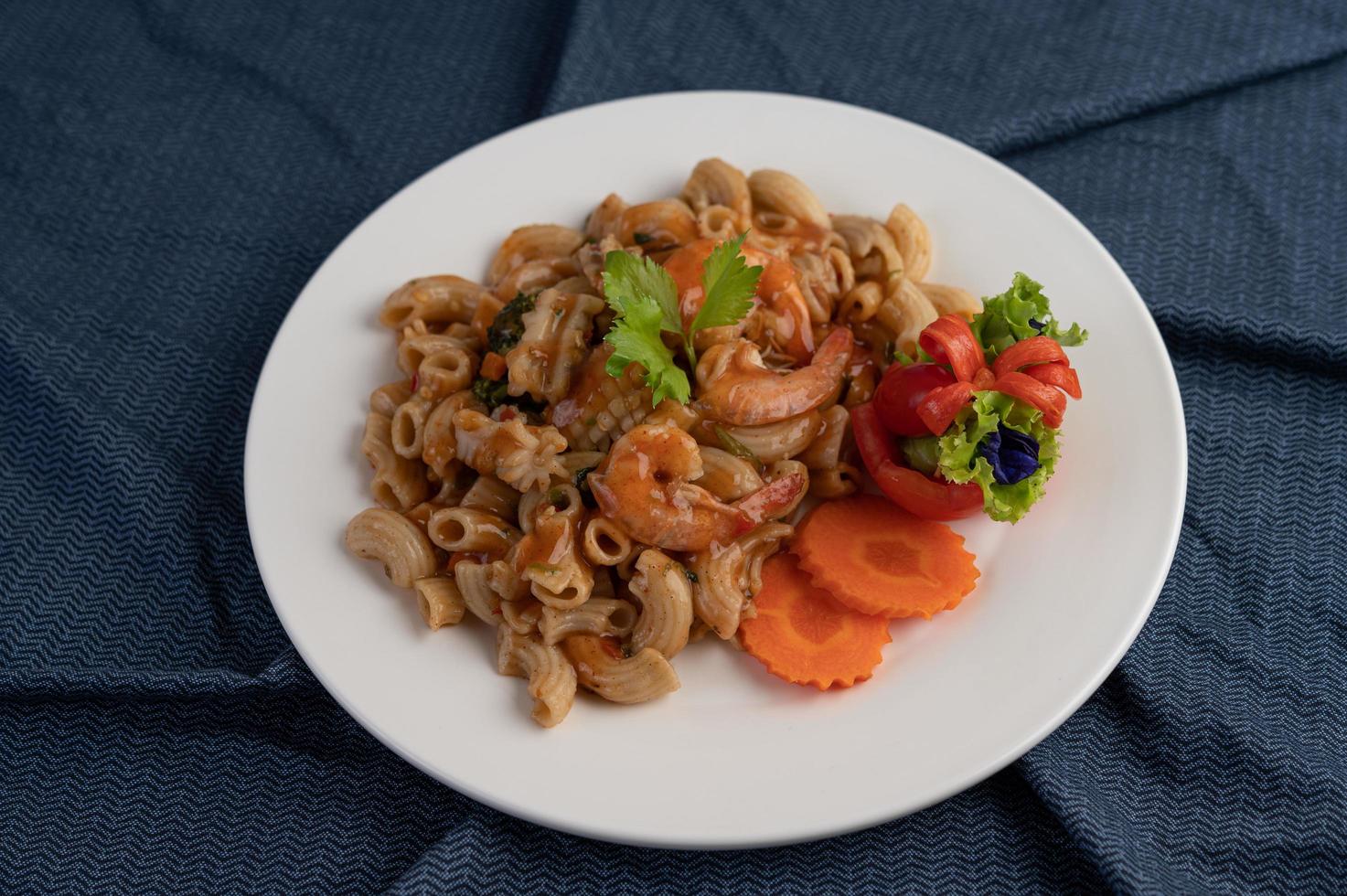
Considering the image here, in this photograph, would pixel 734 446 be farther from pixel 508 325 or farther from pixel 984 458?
pixel 508 325

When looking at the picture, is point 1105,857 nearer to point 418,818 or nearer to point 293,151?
Result: point 418,818

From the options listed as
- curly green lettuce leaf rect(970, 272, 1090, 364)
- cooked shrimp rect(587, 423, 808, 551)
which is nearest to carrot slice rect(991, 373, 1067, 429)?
curly green lettuce leaf rect(970, 272, 1090, 364)

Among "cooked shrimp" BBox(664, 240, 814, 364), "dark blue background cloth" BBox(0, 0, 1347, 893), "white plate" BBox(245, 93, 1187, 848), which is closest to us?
"white plate" BBox(245, 93, 1187, 848)

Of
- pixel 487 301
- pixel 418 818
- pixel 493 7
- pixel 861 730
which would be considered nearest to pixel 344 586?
pixel 418 818

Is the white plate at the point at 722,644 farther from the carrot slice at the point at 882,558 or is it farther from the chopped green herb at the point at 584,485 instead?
the chopped green herb at the point at 584,485

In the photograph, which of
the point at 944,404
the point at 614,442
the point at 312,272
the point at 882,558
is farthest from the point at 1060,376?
the point at 312,272

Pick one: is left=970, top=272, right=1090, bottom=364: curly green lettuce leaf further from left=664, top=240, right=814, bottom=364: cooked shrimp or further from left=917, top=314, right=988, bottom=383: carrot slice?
left=664, top=240, right=814, bottom=364: cooked shrimp

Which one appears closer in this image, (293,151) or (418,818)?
(418,818)
